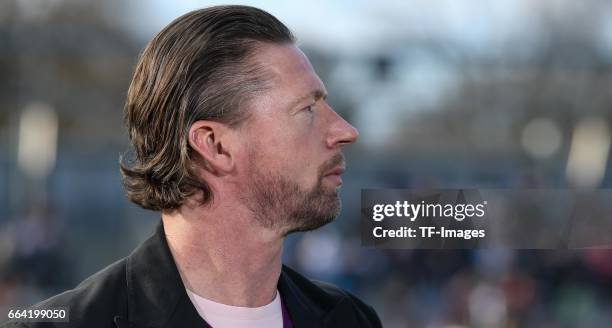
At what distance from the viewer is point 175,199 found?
4.75ft

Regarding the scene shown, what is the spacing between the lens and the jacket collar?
1.37m

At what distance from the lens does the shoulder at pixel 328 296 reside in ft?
5.23

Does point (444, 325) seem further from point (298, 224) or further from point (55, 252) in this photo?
point (298, 224)

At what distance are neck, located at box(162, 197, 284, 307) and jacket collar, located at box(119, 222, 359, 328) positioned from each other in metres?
0.03

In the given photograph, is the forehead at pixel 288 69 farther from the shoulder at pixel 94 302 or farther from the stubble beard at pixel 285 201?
the shoulder at pixel 94 302

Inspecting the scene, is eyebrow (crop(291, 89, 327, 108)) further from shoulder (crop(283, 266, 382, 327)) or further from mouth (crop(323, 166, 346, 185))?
shoulder (crop(283, 266, 382, 327))

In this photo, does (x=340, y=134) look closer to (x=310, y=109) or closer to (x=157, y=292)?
(x=310, y=109)

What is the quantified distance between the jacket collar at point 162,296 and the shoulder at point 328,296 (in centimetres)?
4

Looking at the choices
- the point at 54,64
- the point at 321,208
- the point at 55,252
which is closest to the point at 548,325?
the point at 55,252

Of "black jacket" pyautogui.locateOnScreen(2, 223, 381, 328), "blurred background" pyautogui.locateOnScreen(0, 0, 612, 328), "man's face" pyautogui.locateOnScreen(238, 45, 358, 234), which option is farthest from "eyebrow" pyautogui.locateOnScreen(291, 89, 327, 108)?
"blurred background" pyautogui.locateOnScreen(0, 0, 612, 328)

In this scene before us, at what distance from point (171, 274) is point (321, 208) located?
0.87 feet

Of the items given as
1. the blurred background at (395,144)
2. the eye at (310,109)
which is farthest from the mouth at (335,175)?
the blurred background at (395,144)

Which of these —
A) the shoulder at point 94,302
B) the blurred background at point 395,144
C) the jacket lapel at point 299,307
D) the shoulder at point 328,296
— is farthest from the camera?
the blurred background at point 395,144

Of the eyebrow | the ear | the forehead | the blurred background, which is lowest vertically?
the blurred background
